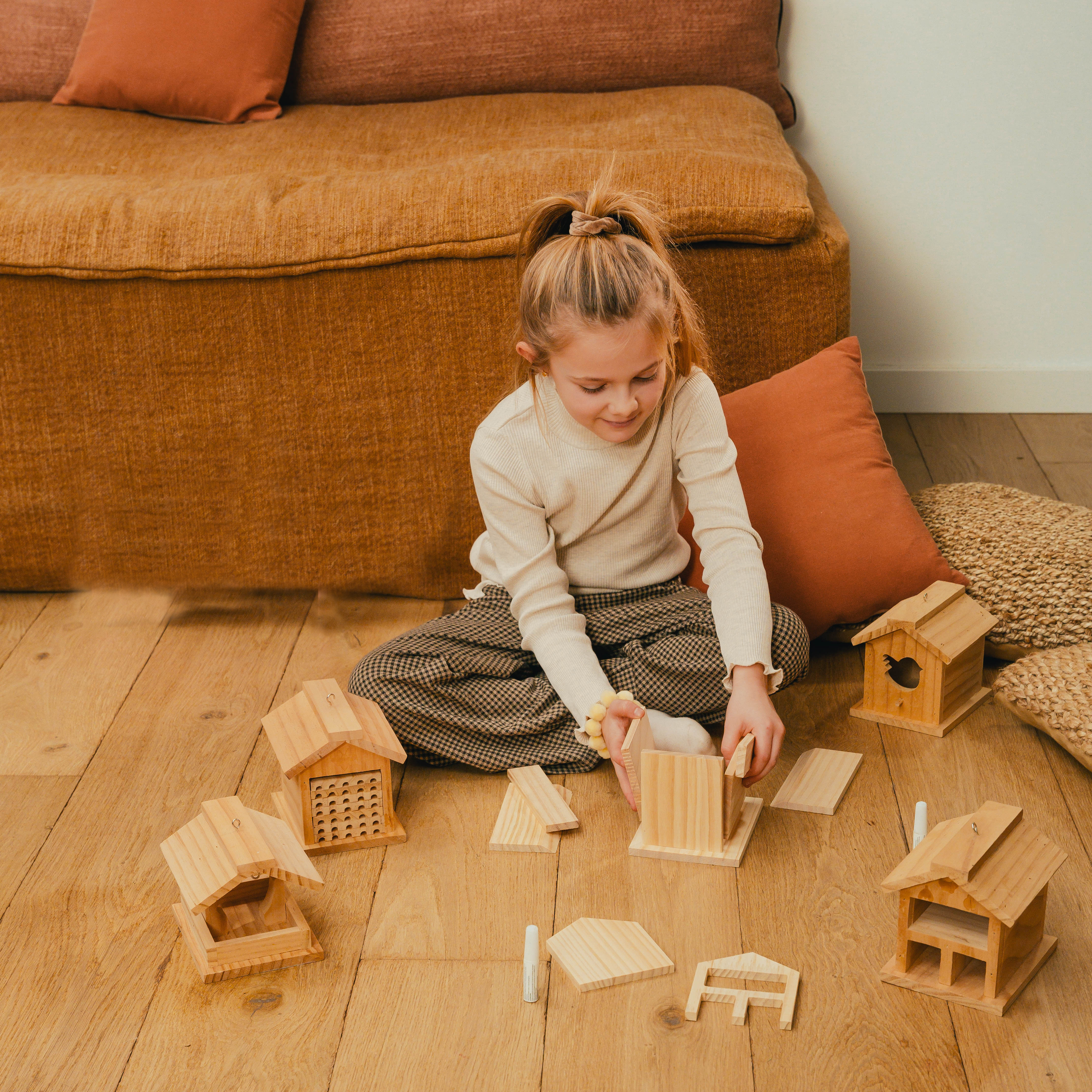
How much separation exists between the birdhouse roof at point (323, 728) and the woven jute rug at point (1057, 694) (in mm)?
659

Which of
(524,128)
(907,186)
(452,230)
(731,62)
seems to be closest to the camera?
(452,230)

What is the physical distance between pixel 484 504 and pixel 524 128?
0.72 metres

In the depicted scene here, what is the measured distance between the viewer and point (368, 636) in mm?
1556

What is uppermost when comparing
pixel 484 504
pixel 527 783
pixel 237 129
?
pixel 237 129

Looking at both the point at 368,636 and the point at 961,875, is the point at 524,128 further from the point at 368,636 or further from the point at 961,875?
the point at 961,875

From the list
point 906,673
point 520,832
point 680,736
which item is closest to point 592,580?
point 680,736

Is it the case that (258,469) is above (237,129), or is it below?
below

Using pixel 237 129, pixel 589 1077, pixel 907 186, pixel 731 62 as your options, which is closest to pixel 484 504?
pixel 589 1077

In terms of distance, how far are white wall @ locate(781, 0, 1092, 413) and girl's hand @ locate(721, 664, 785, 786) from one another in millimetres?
1200

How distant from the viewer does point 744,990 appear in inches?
37.5

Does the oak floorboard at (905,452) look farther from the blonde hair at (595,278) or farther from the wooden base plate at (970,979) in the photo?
the wooden base plate at (970,979)

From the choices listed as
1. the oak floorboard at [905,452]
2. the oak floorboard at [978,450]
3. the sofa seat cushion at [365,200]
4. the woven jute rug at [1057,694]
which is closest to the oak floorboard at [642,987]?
the woven jute rug at [1057,694]

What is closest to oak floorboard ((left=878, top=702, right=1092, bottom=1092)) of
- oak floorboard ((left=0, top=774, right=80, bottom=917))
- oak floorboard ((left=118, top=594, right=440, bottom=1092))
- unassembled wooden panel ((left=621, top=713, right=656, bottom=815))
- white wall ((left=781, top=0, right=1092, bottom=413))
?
unassembled wooden panel ((left=621, top=713, right=656, bottom=815))

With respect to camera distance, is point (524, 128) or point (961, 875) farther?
point (524, 128)
